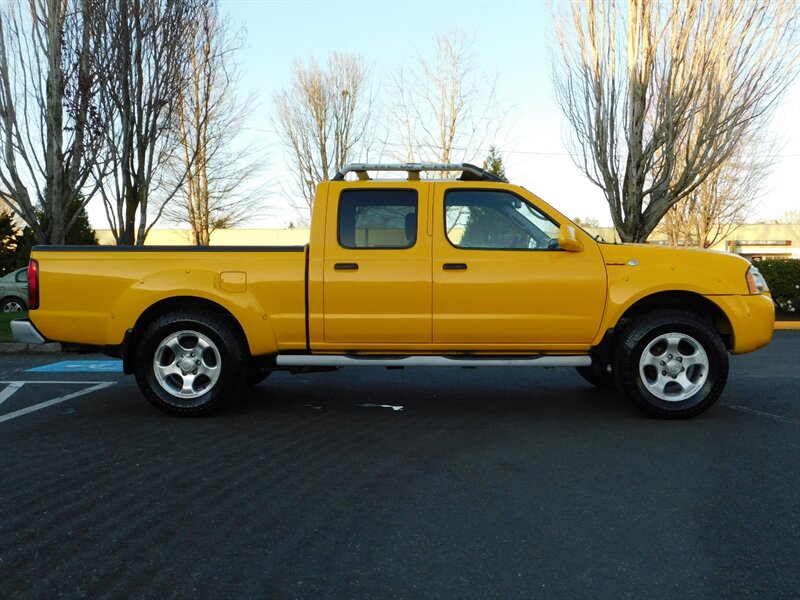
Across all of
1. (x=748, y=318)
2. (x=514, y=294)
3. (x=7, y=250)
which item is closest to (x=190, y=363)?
(x=514, y=294)

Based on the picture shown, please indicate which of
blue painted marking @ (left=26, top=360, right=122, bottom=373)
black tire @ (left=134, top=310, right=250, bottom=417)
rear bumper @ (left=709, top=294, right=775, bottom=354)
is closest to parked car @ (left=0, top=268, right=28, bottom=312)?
blue painted marking @ (left=26, top=360, right=122, bottom=373)

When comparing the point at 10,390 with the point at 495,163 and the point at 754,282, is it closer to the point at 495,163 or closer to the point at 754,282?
the point at 754,282

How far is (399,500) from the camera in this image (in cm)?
361

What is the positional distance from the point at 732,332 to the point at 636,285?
0.93m

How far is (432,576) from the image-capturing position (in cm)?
271

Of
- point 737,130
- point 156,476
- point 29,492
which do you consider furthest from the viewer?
point 737,130

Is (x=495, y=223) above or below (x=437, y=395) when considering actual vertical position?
above

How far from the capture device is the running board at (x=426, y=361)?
220 inches

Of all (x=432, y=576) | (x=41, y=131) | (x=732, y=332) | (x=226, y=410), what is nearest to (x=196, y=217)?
(x=41, y=131)

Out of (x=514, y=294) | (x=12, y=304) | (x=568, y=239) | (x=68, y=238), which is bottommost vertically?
(x=12, y=304)

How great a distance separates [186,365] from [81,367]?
3787 mm

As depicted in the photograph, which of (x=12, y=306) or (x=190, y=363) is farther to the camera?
(x=12, y=306)

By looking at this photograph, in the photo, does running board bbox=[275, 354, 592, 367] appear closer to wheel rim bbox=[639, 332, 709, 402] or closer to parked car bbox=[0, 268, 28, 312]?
wheel rim bbox=[639, 332, 709, 402]

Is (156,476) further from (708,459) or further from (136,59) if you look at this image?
(136,59)
